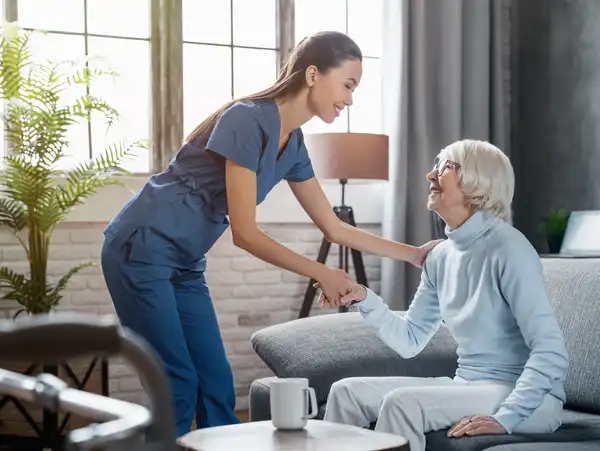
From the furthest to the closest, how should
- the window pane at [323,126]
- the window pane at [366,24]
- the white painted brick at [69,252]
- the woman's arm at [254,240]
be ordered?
the window pane at [366,24] < the window pane at [323,126] < the white painted brick at [69,252] < the woman's arm at [254,240]

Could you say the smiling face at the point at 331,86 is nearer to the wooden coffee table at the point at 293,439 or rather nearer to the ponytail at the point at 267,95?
the ponytail at the point at 267,95

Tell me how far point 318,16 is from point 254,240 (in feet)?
9.15

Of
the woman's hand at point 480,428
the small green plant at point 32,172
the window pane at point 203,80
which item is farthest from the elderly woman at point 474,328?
the window pane at point 203,80

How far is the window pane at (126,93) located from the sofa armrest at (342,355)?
179cm

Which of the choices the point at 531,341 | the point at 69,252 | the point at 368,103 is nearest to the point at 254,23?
the point at 368,103

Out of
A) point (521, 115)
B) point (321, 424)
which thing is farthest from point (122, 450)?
point (521, 115)

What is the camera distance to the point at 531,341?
1877 millimetres

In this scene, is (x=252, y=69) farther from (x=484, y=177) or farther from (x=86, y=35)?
(x=484, y=177)

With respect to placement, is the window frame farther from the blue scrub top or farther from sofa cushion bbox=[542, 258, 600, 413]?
sofa cushion bbox=[542, 258, 600, 413]

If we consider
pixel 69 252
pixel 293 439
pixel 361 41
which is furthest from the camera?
pixel 361 41

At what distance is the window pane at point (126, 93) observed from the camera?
4055 mm

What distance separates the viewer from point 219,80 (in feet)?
14.3

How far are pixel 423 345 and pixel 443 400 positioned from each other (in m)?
0.34

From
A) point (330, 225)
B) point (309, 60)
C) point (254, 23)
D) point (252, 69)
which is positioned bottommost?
point (330, 225)
